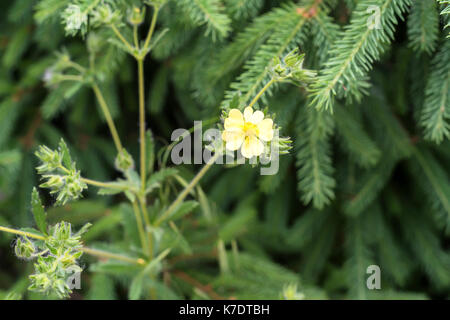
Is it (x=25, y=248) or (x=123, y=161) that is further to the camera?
(x=123, y=161)

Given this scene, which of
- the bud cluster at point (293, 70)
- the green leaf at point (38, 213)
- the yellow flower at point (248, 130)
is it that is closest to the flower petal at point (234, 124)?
the yellow flower at point (248, 130)

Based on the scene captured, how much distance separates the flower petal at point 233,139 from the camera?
736 mm

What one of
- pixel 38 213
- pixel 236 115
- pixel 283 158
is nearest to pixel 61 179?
pixel 38 213

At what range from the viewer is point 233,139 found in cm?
74

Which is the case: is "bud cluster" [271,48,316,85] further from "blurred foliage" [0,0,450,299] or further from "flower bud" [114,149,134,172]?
"flower bud" [114,149,134,172]

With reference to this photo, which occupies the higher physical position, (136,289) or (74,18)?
(74,18)

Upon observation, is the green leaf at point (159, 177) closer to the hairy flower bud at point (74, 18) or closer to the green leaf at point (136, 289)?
the green leaf at point (136, 289)

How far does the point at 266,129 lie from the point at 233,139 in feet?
0.20

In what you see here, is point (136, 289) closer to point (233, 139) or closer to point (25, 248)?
point (25, 248)

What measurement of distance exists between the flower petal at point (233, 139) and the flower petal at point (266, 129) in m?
0.03

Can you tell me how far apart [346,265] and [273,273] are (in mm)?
281

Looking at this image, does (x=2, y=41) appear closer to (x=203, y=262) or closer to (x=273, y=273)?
(x=203, y=262)

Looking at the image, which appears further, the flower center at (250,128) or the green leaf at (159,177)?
the green leaf at (159,177)
